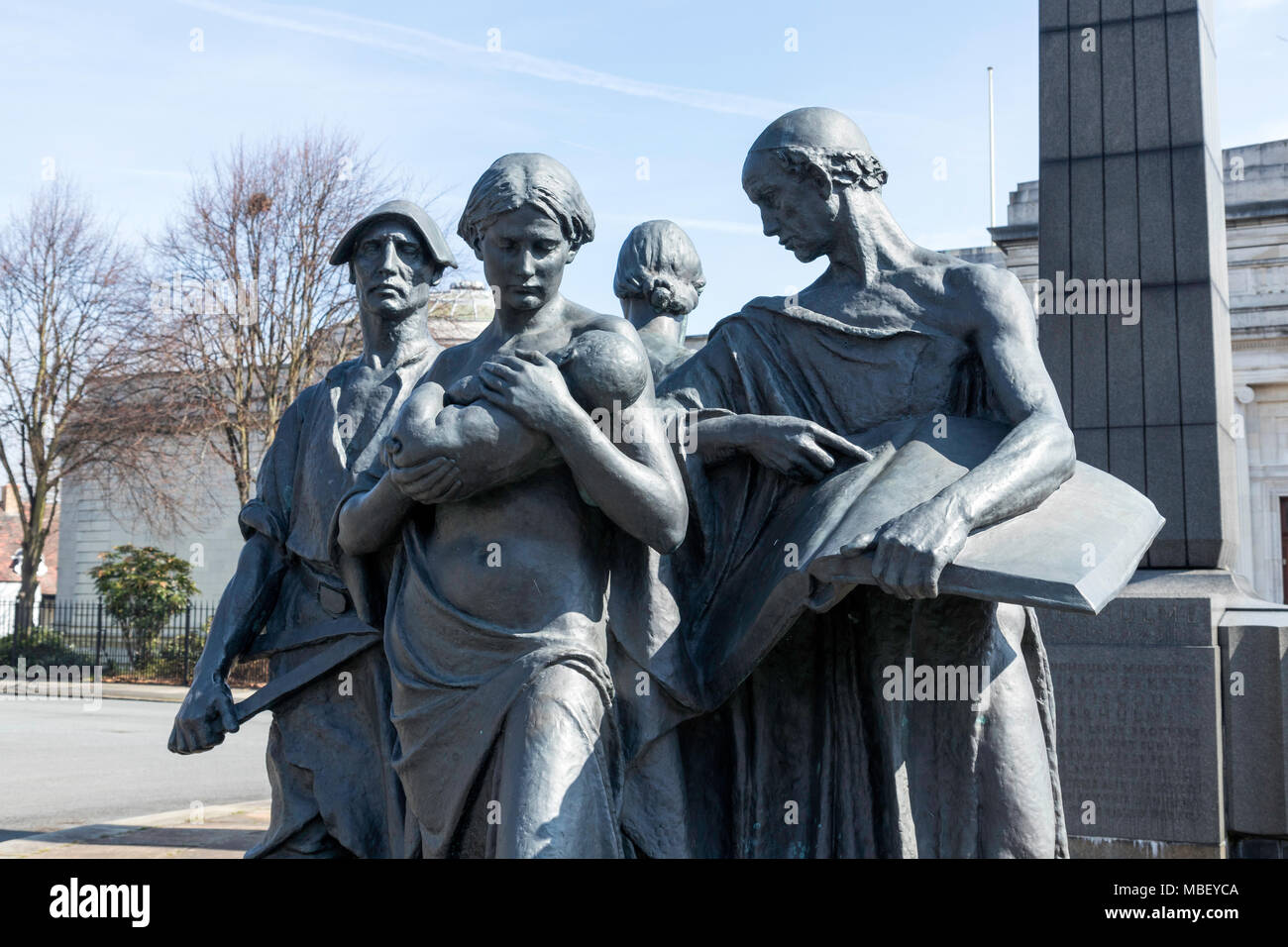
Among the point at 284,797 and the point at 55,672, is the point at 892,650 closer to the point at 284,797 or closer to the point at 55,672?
the point at 284,797

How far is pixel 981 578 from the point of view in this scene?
2.55m

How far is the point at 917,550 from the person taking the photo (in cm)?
255

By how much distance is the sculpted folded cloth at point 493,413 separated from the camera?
8.67 ft

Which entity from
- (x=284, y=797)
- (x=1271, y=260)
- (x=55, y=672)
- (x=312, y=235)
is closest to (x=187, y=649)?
(x=55, y=672)

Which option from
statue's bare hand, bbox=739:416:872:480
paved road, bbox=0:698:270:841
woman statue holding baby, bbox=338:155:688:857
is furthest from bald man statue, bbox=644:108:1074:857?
paved road, bbox=0:698:270:841

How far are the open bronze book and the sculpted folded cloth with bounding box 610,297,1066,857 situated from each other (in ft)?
0.25

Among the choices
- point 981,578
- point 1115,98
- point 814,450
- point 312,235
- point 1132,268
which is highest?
point 312,235

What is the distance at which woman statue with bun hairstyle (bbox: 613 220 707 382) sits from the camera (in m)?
4.78

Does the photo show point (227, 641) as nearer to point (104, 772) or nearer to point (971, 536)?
point (971, 536)

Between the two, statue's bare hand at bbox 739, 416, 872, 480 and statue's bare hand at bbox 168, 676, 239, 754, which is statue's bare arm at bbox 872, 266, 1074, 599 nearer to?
statue's bare hand at bbox 739, 416, 872, 480

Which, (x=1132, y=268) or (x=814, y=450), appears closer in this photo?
(x=814, y=450)

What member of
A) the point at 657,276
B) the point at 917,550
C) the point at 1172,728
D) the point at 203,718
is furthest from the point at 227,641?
the point at 1172,728

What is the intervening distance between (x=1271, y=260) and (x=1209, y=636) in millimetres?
14990

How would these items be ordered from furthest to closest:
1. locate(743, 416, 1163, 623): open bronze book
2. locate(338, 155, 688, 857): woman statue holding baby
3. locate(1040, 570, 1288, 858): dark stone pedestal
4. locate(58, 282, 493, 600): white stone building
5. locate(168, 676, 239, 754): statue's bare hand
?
locate(58, 282, 493, 600): white stone building
locate(1040, 570, 1288, 858): dark stone pedestal
locate(168, 676, 239, 754): statue's bare hand
locate(338, 155, 688, 857): woman statue holding baby
locate(743, 416, 1163, 623): open bronze book
